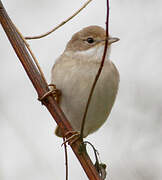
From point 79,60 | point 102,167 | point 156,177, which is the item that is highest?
point 79,60

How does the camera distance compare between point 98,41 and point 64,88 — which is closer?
point 64,88

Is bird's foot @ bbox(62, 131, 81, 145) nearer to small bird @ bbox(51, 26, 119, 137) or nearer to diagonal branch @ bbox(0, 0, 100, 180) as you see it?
diagonal branch @ bbox(0, 0, 100, 180)

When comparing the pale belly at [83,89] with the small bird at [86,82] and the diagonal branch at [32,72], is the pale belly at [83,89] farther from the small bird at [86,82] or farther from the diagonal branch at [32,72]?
the diagonal branch at [32,72]

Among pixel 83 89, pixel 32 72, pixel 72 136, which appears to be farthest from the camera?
pixel 83 89

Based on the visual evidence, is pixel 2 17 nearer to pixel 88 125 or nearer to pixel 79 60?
pixel 79 60

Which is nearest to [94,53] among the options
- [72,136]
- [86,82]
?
[86,82]

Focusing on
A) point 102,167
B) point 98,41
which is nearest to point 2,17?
point 102,167

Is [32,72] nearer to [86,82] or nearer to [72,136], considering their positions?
[72,136]
